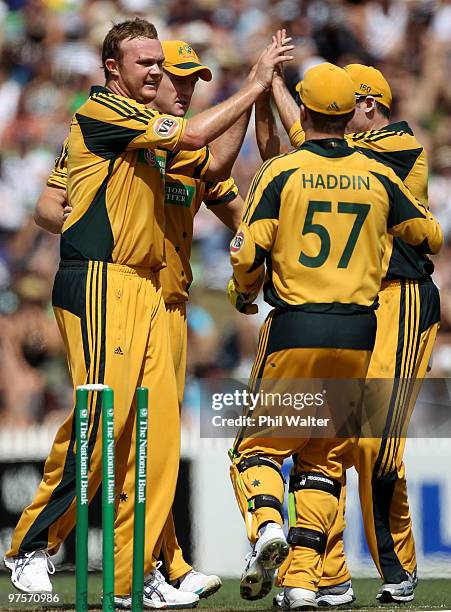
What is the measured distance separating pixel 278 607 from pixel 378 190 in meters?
2.10

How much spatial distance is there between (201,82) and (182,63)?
15.2ft

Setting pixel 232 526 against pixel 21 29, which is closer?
pixel 232 526

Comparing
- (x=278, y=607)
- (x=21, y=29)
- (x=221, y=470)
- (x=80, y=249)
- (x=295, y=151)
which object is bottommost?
(x=278, y=607)

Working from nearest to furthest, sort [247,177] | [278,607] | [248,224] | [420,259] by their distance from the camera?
[248,224] → [278,607] → [420,259] → [247,177]

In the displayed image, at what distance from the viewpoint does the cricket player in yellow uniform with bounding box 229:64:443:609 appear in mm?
5453

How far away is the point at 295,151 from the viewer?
5562mm

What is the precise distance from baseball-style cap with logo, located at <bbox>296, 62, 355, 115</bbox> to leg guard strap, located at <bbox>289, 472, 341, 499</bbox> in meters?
1.64

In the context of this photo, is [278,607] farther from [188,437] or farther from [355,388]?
[188,437]

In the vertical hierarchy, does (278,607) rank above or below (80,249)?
below

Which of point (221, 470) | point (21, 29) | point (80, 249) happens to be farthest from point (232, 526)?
point (21, 29)

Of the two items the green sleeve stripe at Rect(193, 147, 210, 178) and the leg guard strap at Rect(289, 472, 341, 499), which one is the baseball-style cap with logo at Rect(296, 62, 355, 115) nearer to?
the green sleeve stripe at Rect(193, 147, 210, 178)

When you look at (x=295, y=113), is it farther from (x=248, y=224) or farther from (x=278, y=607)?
(x=278, y=607)

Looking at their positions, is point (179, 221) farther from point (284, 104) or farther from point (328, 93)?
point (328, 93)

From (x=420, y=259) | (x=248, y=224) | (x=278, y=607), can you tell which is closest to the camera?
(x=248, y=224)
